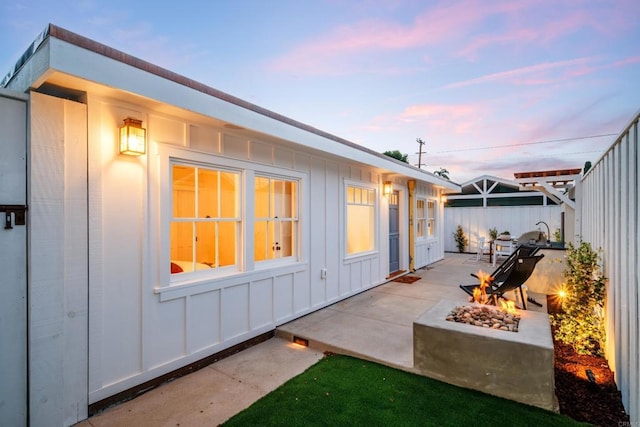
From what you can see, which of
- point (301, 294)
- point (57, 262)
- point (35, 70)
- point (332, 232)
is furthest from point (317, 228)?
point (35, 70)

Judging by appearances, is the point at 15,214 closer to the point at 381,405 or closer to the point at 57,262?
the point at 57,262

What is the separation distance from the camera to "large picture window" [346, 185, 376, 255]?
6.28 m

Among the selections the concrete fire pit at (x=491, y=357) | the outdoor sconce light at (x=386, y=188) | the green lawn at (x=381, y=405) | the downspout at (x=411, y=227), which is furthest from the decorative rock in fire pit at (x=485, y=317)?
the downspout at (x=411, y=227)

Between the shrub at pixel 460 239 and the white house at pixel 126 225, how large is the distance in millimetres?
11222

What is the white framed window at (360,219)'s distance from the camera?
6238mm

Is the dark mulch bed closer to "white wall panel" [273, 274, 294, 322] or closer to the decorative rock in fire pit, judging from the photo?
the decorative rock in fire pit

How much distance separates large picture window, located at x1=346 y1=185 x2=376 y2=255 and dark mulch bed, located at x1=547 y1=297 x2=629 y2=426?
12.2ft

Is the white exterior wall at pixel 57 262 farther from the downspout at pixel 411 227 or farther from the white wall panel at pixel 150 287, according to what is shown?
the downspout at pixel 411 227

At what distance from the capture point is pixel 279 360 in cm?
355

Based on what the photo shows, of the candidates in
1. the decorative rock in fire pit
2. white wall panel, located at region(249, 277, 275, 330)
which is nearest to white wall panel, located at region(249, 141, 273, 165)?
white wall panel, located at region(249, 277, 275, 330)

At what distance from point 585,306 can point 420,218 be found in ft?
20.7

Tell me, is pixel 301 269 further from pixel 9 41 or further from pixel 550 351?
pixel 9 41

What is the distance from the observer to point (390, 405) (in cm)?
260

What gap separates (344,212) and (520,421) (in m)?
4.10
